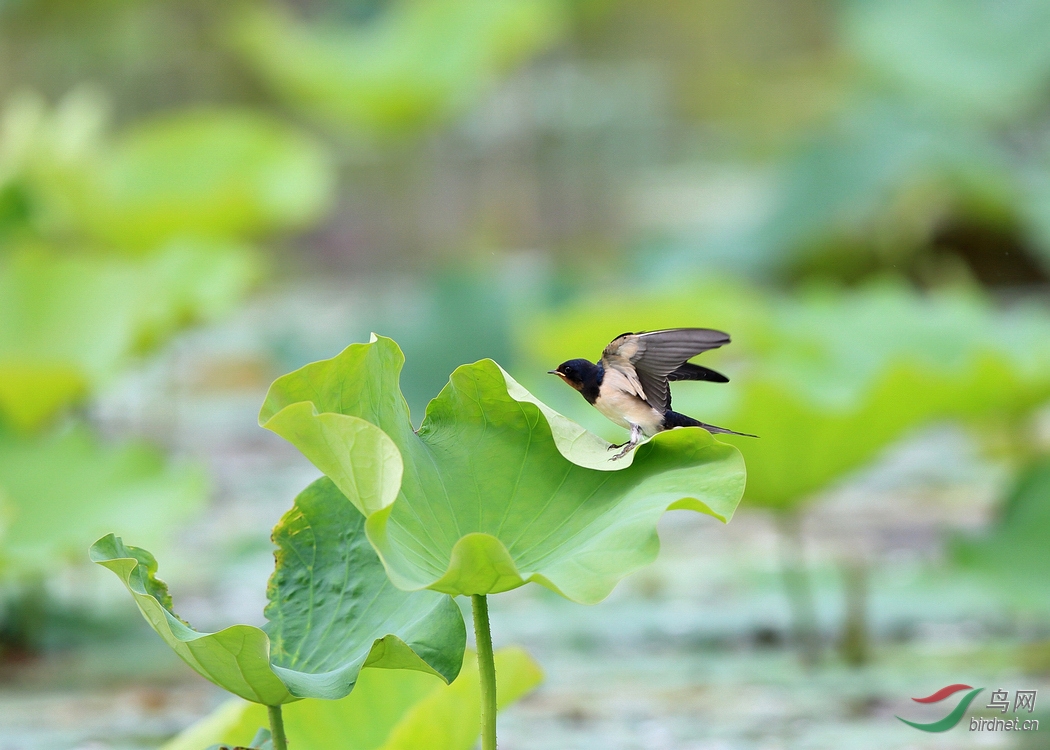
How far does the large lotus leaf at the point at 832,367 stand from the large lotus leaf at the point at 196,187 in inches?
30.7

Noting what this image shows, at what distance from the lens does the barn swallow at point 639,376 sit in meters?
0.52

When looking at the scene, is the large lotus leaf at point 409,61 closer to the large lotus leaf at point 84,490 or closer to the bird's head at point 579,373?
the large lotus leaf at point 84,490

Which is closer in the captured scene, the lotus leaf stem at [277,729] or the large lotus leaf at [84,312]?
the lotus leaf stem at [277,729]

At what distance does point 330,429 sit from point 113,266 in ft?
4.76

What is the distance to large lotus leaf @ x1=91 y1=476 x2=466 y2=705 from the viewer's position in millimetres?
552

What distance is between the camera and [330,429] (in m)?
0.52

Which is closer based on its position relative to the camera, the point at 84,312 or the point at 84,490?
the point at 84,490

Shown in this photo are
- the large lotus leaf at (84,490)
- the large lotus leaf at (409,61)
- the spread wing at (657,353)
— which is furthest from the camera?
the large lotus leaf at (409,61)

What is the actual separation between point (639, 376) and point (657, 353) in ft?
0.05

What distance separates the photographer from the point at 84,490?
4.94ft

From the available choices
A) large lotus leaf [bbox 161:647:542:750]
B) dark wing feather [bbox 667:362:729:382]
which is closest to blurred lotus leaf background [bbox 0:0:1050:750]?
large lotus leaf [bbox 161:647:542:750]

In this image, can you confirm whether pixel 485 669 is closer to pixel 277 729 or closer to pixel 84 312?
pixel 277 729

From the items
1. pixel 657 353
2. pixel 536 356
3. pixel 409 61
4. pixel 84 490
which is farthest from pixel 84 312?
pixel 409 61

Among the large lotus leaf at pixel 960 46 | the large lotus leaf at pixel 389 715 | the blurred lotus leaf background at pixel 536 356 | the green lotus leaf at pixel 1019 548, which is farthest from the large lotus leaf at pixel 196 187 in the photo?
the large lotus leaf at pixel 960 46
